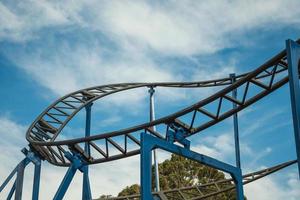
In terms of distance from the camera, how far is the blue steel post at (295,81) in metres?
6.64

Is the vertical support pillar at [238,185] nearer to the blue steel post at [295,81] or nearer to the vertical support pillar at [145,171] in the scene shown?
the vertical support pillar at [145,171]

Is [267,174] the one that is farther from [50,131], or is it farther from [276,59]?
[50,131]

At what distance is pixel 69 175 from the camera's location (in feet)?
41.7

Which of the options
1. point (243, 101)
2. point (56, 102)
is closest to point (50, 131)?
point (56, 102)

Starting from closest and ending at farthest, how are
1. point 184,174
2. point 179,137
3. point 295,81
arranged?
point 295,81
point 179,137
point 184,174

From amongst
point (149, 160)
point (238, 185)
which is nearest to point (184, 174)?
point (238, 185)

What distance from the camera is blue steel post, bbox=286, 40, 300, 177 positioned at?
21.8 feet

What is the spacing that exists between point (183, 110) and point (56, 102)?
7941mm

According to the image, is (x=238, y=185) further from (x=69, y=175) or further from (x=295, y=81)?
(x=69, y=175)

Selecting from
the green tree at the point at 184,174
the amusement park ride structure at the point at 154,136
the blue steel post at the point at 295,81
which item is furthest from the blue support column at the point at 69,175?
the green tree at the point at 184,174

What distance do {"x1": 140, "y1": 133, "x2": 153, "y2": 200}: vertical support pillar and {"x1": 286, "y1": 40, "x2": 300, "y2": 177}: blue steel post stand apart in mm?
3003

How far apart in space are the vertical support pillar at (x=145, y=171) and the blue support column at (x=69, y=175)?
177 inches

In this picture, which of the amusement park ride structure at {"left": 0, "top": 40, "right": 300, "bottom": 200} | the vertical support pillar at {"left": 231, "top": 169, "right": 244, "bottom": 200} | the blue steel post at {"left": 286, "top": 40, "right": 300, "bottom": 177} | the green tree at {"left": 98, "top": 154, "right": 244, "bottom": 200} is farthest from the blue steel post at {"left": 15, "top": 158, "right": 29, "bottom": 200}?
the green tree at {"left": 98, "top": 154, "right": 244, "bottom": 200}

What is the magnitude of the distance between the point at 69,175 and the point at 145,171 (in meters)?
4.88
